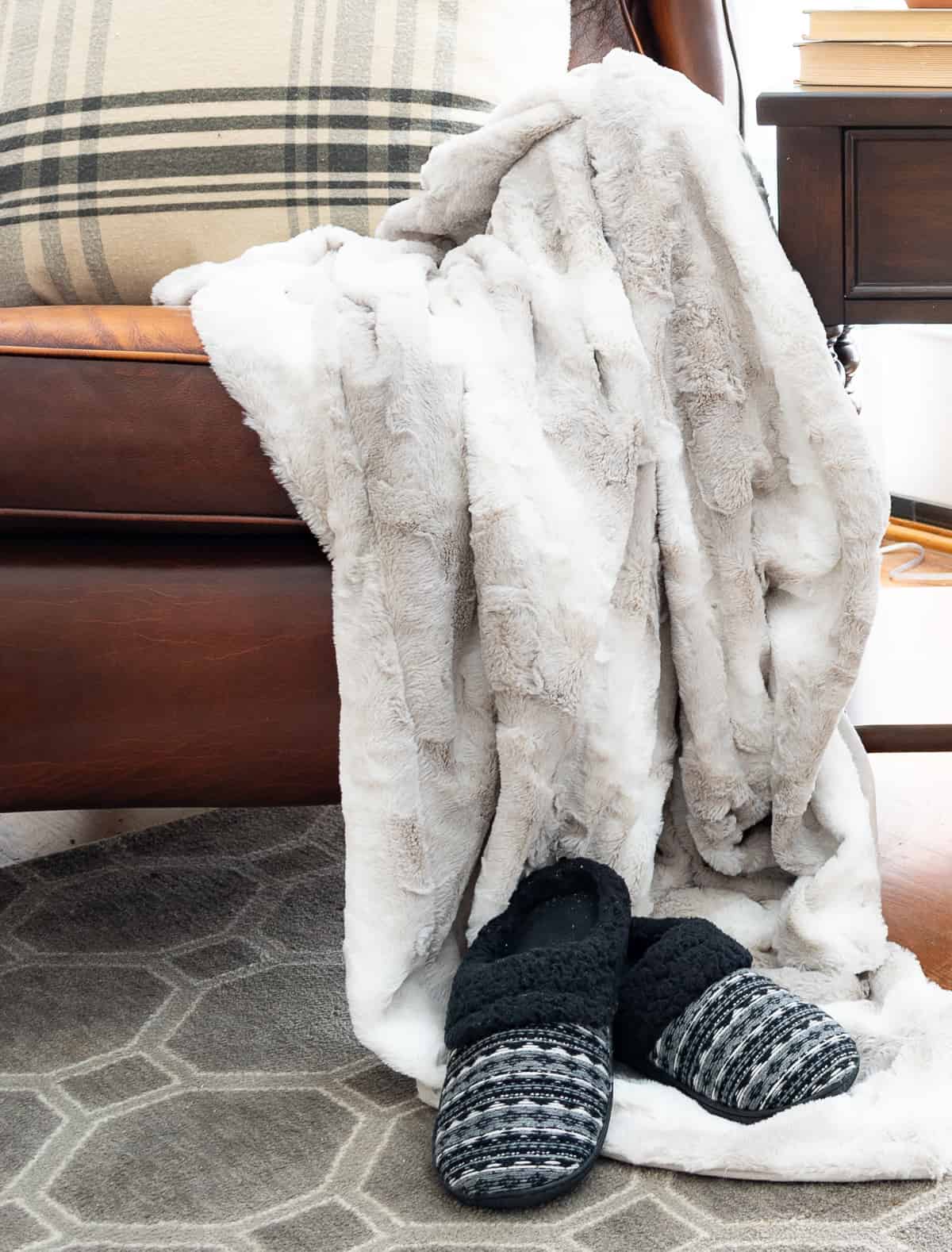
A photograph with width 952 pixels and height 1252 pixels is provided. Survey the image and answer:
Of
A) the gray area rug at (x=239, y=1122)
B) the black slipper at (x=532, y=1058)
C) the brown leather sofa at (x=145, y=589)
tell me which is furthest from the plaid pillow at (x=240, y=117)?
the black slipper at (x=532, y=1058)

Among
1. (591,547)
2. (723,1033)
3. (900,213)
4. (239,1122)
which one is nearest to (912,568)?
(900,213)

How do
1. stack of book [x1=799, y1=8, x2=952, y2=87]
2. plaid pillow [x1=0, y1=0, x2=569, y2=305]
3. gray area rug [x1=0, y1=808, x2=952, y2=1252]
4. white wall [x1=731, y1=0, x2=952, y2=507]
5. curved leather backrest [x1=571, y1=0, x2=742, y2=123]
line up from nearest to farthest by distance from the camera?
1. gray area rug [x1=0, y1=808, x2=952, y2=1252]
2. stack of book [x1=799, y1=8, x2=952, y2=87]
3. plaid pillow [x1=0, y1=0, x2=569, y2=305]
4. curved leather backrest [x1=571, y1=0, x2=742, y2=123]
5. white wall [x1=731, y1=0, x2=952, y2=507]

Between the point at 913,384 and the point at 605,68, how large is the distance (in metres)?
1.55

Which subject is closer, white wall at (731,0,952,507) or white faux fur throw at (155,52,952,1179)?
white faux fur throw at (155,52,952,1179)

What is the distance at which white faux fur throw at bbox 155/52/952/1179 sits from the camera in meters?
0.95

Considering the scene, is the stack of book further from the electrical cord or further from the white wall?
the white wall

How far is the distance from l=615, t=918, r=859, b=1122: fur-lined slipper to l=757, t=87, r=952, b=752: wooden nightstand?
481mm

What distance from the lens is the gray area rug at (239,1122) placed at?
779 millimetres

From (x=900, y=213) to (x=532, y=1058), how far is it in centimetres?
66

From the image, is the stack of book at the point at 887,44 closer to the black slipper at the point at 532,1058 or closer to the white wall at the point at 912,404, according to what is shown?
the black slipper at the point at 532,1058

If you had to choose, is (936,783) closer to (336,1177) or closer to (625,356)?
(625,356)

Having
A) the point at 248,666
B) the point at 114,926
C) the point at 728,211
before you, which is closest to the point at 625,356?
the point at 728,211

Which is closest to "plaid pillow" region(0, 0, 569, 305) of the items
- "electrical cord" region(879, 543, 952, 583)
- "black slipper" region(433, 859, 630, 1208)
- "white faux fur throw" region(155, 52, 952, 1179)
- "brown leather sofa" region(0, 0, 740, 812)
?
"white faux fur throw" region(155, 52, 952, 1179)

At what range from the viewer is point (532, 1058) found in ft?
2.72
